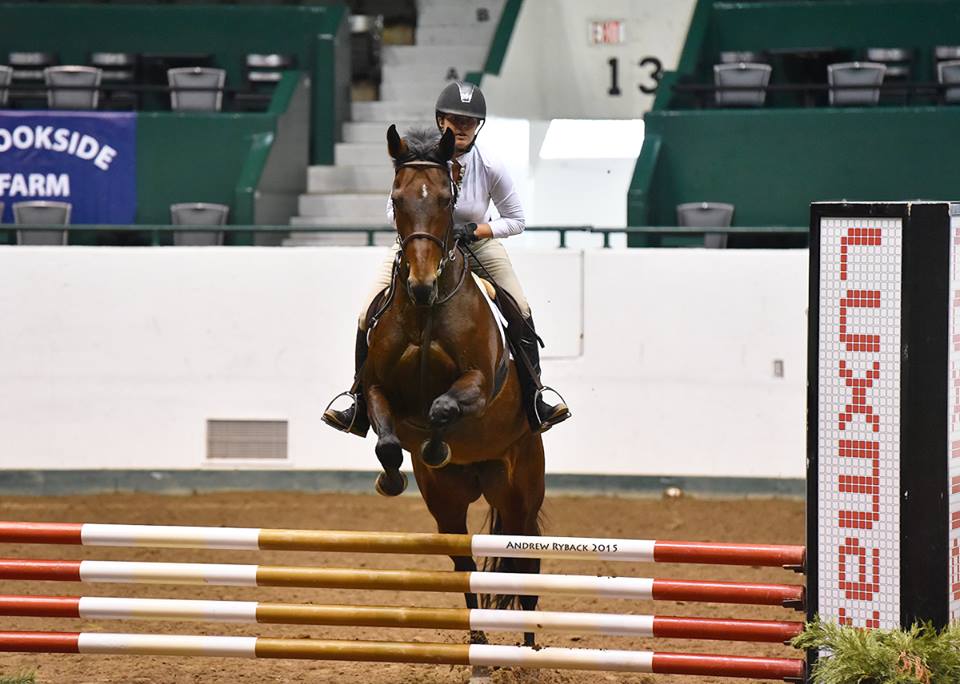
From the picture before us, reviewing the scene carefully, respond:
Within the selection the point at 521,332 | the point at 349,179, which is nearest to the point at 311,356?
the point at 349,179

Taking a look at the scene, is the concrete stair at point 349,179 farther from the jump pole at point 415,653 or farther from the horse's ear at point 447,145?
the jump pole at point 415,653

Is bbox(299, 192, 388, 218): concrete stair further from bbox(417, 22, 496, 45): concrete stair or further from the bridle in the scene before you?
the bridle

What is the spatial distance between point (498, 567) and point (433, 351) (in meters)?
1.45

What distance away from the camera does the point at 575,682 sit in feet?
18.5

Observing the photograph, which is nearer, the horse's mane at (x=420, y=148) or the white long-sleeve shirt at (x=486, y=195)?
the horse's mane at (x=420, y=148)

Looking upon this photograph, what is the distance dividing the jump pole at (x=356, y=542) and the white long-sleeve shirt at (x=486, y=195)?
1351 millimetres

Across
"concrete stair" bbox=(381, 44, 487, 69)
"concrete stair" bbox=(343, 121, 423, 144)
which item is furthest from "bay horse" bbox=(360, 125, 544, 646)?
"concrete stair" bbox=(381, 44, 487, 69)

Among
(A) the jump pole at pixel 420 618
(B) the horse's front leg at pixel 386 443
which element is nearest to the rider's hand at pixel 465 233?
(B) the horse's front leg at pixel 386 443

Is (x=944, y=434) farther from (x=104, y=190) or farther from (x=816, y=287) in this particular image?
(x=104, y=190)

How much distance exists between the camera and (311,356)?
9.87 metres

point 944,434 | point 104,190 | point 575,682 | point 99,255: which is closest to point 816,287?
point 944,434

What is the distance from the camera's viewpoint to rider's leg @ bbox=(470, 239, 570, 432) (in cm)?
552

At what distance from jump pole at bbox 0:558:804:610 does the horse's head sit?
1.01 m

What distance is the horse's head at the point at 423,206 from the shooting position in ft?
15.5
